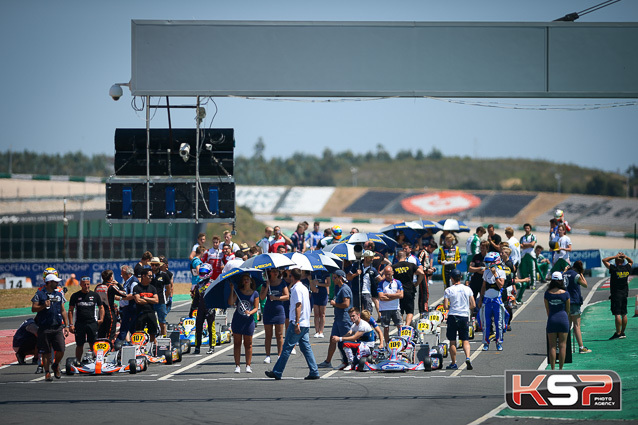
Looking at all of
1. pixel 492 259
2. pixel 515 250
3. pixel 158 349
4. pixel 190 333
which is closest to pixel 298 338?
pixel 158 349

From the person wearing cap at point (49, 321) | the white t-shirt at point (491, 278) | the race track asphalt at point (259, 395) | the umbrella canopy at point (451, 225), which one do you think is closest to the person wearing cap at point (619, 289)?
the race track asphalt at point (259, 395)

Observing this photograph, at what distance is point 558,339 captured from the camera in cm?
1544

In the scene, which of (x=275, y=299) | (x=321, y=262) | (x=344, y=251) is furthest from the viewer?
(x=344, y=251)

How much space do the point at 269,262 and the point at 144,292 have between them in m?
2.98

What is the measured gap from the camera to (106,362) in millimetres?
17094

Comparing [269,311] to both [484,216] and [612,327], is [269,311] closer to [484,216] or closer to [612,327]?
[612,327]

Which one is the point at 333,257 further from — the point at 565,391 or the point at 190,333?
the point at 565,391

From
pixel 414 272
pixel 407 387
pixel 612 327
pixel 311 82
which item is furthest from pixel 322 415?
pixel 612 327

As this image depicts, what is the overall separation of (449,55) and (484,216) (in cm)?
8102

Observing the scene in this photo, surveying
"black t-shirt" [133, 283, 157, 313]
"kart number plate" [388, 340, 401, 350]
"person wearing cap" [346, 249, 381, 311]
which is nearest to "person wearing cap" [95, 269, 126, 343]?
"black t-shirt" [133, 283, 157, 313]

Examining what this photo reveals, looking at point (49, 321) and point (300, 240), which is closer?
point (49, 321)

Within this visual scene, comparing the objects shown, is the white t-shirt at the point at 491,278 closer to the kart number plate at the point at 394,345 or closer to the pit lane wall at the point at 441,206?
the kart number plate at the point at 394,345

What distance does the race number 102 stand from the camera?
42.1 ft

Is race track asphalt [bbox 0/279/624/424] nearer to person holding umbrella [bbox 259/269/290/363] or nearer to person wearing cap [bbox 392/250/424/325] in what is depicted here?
person holding umbrella [bbox 259/269/290/363]
